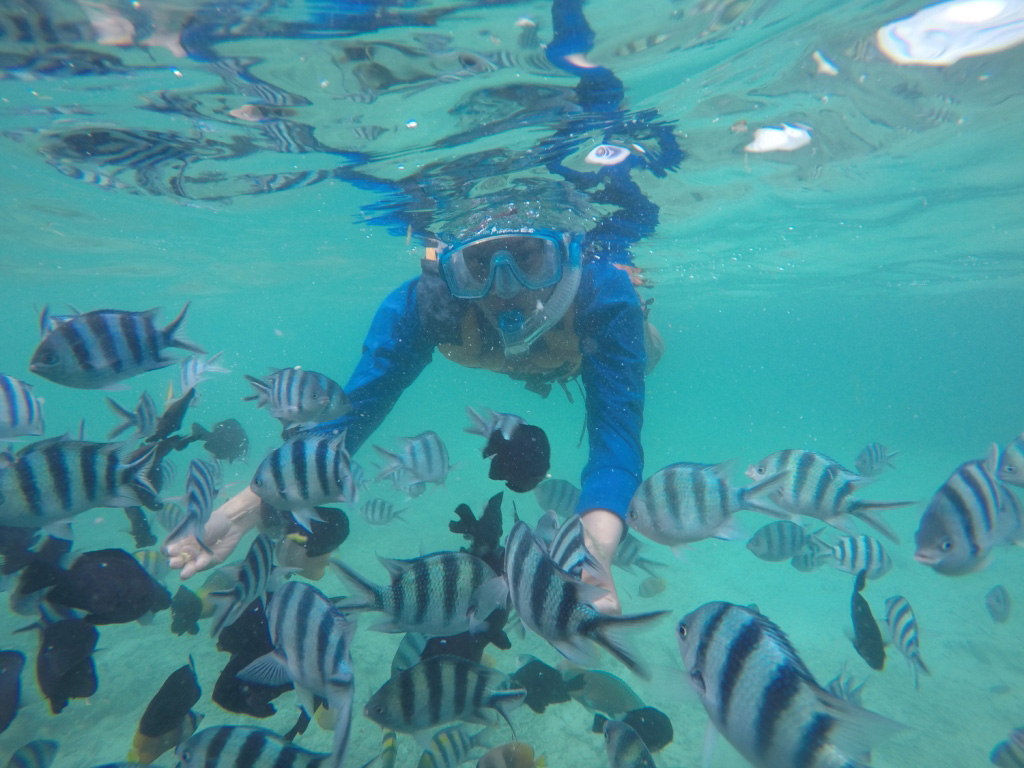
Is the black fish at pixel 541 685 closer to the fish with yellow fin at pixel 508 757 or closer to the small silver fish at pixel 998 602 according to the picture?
the fish with yellow fin at pixel 508 757

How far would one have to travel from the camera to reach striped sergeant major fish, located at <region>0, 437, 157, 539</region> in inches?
109

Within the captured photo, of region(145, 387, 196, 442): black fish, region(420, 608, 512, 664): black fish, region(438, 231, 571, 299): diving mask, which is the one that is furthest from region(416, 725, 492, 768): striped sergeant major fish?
region(438, 231, 571, 299): diving mask

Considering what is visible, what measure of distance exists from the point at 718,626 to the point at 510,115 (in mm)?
9320

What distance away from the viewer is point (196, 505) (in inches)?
151

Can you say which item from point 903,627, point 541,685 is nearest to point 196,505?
point 541,685

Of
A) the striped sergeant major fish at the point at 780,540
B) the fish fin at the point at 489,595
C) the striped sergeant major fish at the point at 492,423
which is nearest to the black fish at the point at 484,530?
the fish fin at the point at 489,595

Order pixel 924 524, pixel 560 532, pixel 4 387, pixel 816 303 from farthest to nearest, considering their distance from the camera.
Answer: pixel 816 303 → pixel 4 387 → pixel 924 524 → pixel 560 532

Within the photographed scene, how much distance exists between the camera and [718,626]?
1.97m

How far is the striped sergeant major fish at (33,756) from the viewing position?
13.9 ft

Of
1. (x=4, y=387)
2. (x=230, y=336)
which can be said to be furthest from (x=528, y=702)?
(x=230, y=336)

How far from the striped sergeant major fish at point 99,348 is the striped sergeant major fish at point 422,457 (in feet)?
6.58

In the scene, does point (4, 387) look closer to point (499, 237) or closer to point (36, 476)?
point (36, 476)

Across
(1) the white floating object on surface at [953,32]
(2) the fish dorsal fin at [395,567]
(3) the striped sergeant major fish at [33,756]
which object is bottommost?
(3) the striped sergeant major fish at [33,756]

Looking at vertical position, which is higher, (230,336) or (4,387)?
(230,336)
